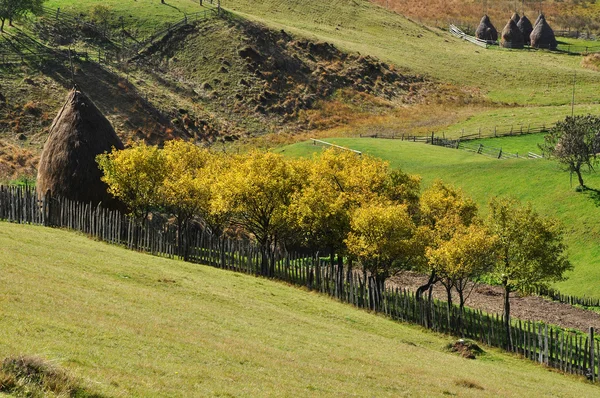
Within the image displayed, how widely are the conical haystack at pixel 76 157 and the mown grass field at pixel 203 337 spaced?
888 cm

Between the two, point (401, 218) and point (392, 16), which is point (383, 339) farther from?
point (392, 16)

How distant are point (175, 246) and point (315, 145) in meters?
41.9

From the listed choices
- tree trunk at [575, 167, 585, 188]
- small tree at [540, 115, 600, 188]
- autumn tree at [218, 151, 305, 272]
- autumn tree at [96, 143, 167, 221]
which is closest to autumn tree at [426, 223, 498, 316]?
autumn tree at [218, 151, 305, 272]

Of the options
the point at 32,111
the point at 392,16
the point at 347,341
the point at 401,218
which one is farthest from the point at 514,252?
the point at 392,16

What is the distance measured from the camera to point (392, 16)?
171 metres

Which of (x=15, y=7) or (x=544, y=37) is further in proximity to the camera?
(x=544, y=37)

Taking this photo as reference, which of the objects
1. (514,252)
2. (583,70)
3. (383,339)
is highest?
(583,70)

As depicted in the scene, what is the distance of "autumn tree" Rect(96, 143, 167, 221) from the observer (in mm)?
49375

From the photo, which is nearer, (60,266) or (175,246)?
(60,266)

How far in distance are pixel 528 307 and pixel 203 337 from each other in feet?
101

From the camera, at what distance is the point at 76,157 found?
51062 mm

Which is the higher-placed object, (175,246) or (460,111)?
(460,111)

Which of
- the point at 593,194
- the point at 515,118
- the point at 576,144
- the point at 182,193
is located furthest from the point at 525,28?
the point at 182,193

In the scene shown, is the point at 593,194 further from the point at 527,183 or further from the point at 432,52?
the point at 432,52
